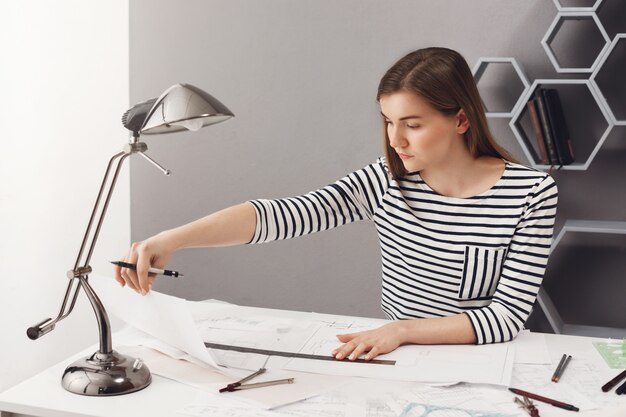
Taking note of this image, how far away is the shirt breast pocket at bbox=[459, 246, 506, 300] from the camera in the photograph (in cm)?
171

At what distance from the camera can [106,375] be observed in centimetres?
127

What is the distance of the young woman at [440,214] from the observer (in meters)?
1.62

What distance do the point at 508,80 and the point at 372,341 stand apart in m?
1.72

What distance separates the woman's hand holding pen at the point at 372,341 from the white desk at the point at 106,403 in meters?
0.31

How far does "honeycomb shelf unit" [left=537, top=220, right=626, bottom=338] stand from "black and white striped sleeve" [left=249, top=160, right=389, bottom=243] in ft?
3.98

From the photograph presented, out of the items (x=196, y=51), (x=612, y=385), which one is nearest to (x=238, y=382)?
(x=612, y=385)

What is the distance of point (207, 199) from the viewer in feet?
10.9

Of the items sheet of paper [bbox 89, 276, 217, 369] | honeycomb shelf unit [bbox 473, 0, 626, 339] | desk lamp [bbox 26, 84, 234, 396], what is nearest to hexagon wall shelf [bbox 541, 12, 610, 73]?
honeycomb shelf unit [bbox 473, 0, 626, 339]

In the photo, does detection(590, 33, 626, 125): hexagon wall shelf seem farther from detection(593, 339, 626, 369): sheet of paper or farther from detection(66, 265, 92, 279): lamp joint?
detection(66, 265, 92, 279): lamp joint

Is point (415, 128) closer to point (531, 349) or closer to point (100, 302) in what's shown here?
point (531, 349)

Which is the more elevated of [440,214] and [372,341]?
[440,214]

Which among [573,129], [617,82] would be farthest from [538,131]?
[617,82]

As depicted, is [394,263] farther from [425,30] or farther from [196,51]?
[196,51]

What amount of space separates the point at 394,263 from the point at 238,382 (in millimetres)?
692
